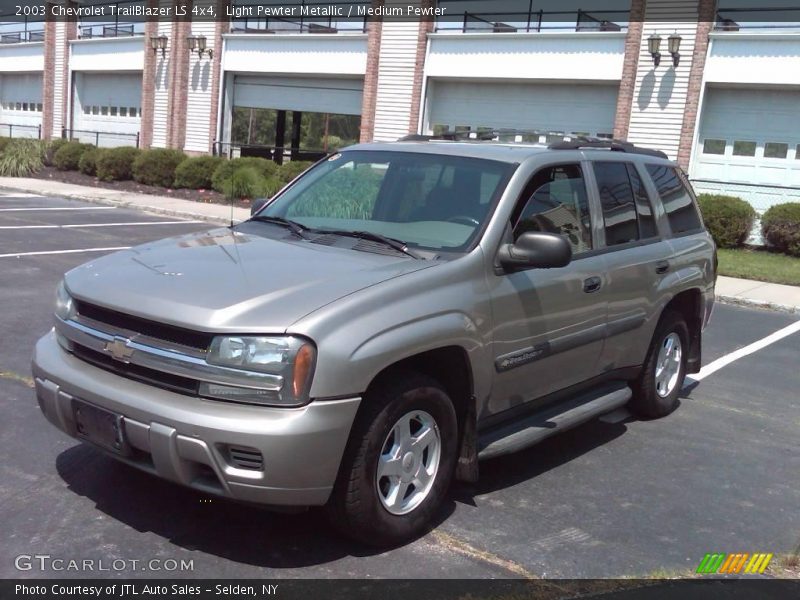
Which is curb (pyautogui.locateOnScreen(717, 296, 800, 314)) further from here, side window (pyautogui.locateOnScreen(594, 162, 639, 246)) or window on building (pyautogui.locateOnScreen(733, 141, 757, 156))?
window on building (pyautogui.locateOnScreen(733, 141, 757, 156))

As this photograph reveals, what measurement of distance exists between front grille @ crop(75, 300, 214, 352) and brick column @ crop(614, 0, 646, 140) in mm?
17991

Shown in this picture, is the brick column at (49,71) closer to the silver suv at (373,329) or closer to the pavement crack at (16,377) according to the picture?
the pavement crack at (16,377)

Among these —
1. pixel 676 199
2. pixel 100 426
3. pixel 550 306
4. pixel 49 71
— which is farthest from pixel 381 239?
pixel 49 71

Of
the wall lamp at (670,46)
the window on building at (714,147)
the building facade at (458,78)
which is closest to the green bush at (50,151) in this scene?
the building facade at (458,78)

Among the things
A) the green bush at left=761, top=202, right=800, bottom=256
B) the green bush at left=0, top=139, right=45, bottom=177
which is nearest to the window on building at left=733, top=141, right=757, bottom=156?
the green bush at left=761, top=202, right=800, bottom=256

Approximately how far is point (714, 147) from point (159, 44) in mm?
18907

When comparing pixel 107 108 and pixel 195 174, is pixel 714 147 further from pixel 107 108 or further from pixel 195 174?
pixel 107 108

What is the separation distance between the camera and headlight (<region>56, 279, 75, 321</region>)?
4020mm

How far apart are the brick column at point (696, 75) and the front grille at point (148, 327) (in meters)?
17.8

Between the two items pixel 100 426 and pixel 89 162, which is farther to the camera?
pixel 89 162

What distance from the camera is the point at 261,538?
12.8ft

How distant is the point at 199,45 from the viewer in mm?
28016

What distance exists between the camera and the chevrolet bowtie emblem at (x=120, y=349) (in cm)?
366

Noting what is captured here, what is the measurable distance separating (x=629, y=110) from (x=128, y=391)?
738 inches
